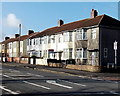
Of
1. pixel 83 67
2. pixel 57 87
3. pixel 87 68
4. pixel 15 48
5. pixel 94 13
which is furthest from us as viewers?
pixel 15 48

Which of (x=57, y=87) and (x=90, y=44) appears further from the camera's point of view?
(x=90, y=44)

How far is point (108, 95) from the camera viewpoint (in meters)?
11.7

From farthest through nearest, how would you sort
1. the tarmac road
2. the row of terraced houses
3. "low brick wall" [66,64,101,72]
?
the row of terraced houses
"low brick wall" [66,64,101,72]
the tarmac road

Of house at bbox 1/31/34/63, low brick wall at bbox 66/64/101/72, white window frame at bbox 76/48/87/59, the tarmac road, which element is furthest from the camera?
house at bbox 1/31/34/63

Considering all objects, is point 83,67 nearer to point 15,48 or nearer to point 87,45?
point 87,45

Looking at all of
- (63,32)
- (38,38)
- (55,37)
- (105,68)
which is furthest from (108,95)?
(38,38)

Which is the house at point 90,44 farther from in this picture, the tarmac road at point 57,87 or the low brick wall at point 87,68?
the tarmac road at point 57,87

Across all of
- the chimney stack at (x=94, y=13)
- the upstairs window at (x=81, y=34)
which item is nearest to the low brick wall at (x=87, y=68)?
the upstairs window at (x=81, y=34)

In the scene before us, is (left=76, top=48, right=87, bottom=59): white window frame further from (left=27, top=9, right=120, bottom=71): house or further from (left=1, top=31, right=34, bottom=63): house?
(left=1, top=31, right=34, bottom=63): house

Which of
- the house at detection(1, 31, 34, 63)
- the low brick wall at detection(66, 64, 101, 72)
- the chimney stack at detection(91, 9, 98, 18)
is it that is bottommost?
the low brick wall at detection(66, 64, 101, 72)

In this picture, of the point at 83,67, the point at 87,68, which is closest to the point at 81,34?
the point at 83,67

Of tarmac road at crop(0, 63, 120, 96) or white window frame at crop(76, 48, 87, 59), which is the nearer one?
tarmac road at crop(0, 63, 120, 96)

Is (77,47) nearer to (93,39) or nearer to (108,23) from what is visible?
(93,39)

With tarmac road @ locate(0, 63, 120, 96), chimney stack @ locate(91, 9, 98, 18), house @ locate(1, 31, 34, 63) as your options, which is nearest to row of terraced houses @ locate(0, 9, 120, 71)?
Result: chimney stack @ locate(91, 9, 98, 18)
